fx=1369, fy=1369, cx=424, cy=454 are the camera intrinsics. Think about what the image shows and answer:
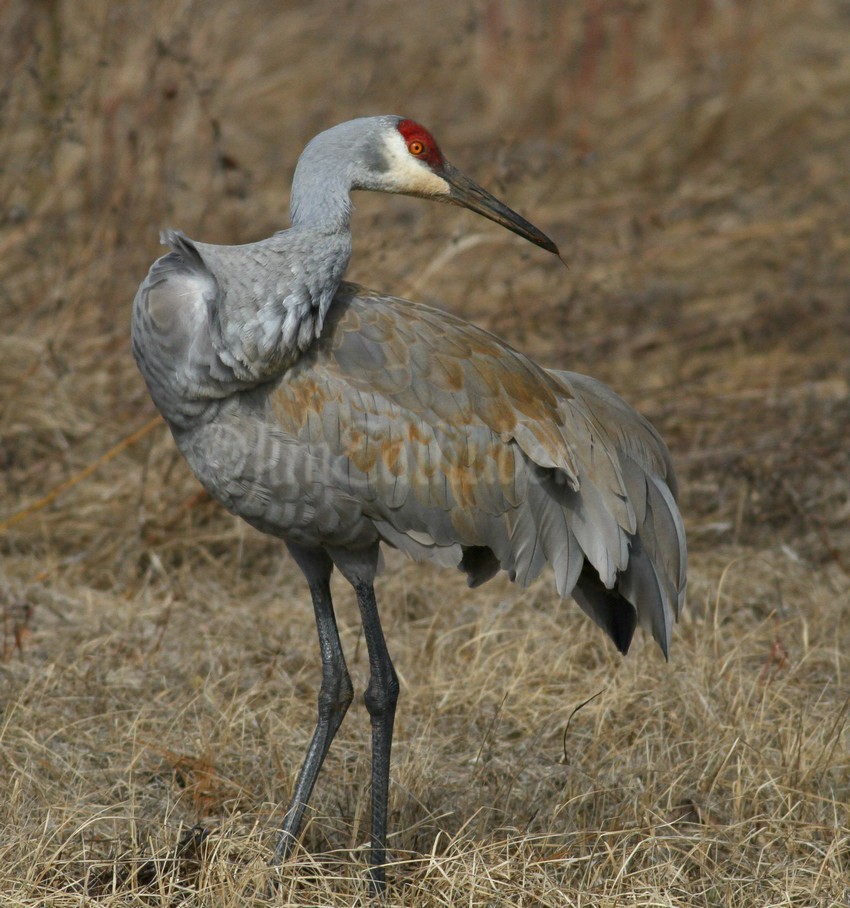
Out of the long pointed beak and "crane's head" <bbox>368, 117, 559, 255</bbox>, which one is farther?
the long pointed beak

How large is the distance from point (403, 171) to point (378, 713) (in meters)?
1.29

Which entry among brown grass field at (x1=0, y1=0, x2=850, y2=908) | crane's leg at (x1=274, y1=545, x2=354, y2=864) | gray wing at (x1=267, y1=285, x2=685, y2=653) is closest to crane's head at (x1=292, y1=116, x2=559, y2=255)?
gray wing at (x1=267, y1=285, x2=685, y2=653)

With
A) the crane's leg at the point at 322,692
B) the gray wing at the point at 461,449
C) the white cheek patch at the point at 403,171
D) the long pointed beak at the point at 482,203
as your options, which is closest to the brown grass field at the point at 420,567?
the crane's leg at the point at 322,692

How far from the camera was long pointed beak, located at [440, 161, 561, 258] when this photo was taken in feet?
10.9

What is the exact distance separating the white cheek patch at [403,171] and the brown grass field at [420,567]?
1.46 metres

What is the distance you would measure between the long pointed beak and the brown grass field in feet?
4.34

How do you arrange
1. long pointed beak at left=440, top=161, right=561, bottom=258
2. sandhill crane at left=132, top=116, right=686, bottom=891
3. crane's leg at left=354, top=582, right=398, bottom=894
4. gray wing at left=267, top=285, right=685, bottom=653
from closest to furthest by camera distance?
sandhill crane at left=132, top=116, right=686, bottom=891, gray wing at left=267, top=285, right=685, bottom=653, crane's leg at left=354, top=582, right=398, bottom=894, long pointed beak at left=440, top=161, right=561, bottom=258

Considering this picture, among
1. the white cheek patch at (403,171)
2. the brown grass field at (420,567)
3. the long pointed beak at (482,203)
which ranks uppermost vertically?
the white cheek patch at (403,171)

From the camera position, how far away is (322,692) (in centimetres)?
339

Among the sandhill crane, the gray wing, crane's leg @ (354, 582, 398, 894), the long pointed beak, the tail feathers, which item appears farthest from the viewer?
the tail feathers

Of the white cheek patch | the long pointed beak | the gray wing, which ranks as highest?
the white cheek patch

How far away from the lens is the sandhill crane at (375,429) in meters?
2.88

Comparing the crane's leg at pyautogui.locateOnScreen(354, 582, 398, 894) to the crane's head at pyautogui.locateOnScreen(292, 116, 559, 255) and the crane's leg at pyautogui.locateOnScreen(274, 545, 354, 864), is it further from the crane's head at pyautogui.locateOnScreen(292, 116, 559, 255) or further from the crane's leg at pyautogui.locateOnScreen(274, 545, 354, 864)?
the crane's head at pyautogui.locateOnScreen(292, 116, 559, 255)

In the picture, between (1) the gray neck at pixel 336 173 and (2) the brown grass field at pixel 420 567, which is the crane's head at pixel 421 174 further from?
(2) the brown grass field at pixel 420 567
